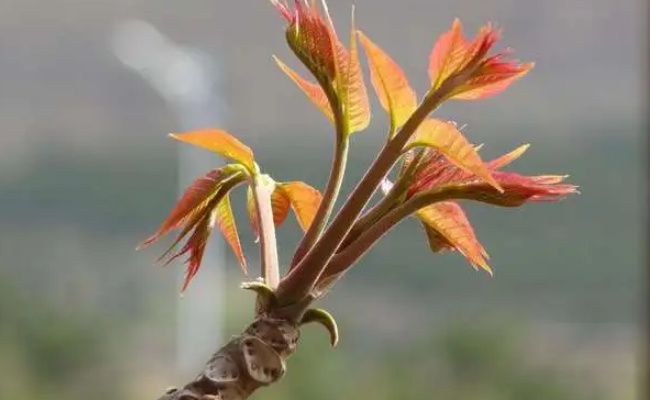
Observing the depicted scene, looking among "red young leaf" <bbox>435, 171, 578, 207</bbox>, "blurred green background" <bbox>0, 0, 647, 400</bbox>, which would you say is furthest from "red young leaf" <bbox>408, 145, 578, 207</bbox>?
"blurred green background" <bbox>0, 0, 647, 400</bbox>

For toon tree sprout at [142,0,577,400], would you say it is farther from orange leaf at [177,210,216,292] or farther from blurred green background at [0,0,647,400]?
blurred green background at [0,0,647,400]

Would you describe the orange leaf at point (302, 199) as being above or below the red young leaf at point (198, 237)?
above

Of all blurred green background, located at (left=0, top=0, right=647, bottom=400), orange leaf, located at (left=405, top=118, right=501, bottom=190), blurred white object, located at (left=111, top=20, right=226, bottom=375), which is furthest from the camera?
blurred white object, located at (left=111, top=20, right=226, bottom=375)

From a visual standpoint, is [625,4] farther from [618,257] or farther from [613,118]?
[618,257]

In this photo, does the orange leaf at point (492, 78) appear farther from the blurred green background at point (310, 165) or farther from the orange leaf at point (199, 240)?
the blurred green background at point (310, 165)

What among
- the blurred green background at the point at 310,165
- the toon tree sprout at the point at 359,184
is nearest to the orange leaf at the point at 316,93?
the toon tree sprout at the point at 359,184

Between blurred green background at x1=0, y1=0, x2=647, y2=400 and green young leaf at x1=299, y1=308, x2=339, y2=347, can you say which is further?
blurred green background at x1=0, y1=0, x2=647, y2=400
